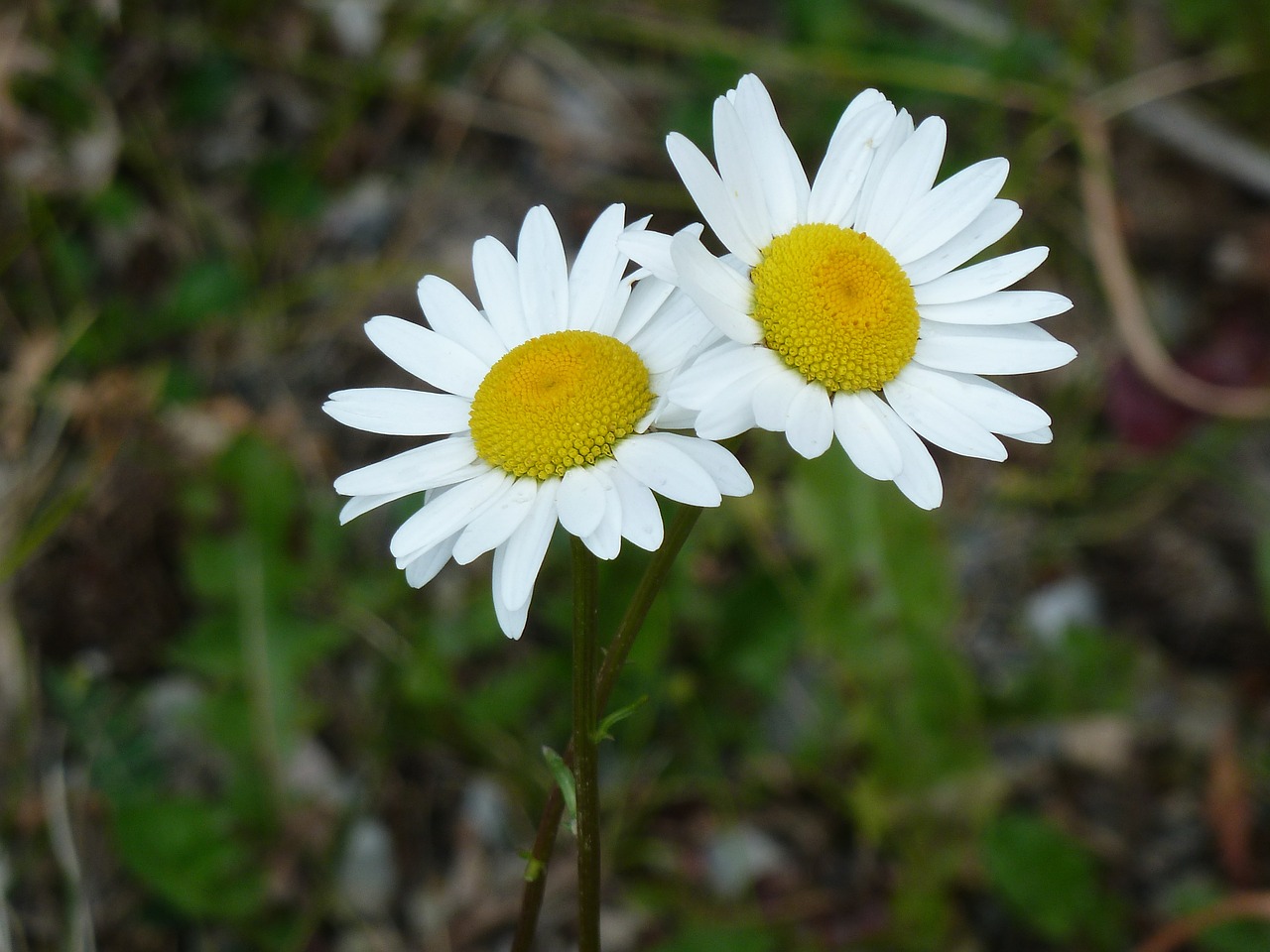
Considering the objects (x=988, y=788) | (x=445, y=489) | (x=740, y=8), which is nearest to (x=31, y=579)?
(x=445, y=489)

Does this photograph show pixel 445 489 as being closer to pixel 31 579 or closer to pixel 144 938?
pixel 144 938

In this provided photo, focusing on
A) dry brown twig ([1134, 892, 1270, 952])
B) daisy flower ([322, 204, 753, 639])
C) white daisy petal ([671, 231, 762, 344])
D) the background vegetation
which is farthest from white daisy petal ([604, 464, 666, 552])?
dry brown twig ([1134, 892, 1270, 952])

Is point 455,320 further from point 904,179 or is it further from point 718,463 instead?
point 904,179

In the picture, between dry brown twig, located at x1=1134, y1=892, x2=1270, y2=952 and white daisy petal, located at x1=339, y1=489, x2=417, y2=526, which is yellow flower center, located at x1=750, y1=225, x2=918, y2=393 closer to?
white daisy petal, located at x1=339, y1=489, x2=417, y2=526

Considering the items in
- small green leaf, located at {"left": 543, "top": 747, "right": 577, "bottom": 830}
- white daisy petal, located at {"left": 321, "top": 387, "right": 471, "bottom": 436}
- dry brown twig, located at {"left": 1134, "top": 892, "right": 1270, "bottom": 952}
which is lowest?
dry brown twig, located at {"left": 1134, "top": 892, "right": 1270, "bottom": 952}

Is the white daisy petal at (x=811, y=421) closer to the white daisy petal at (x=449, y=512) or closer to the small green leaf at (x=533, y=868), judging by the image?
the white daisy petal at (x=449, y=512)

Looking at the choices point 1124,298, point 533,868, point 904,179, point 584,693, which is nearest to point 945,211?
point 904,179
